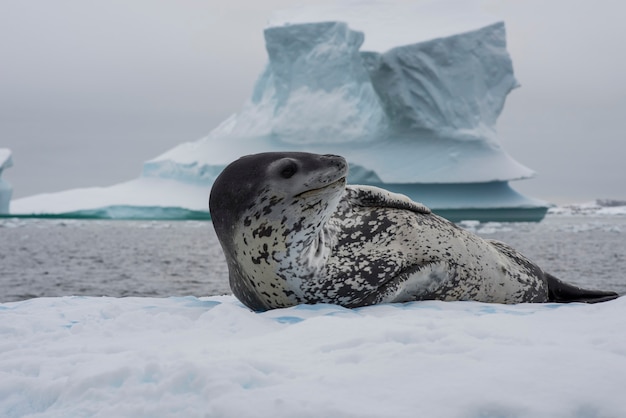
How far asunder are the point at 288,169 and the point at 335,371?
1.08 m

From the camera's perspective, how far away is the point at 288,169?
97.9 inches

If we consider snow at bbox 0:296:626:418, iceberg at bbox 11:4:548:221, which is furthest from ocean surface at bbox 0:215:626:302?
snow at bbox 0:296:626:418

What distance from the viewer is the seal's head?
249 centimetres

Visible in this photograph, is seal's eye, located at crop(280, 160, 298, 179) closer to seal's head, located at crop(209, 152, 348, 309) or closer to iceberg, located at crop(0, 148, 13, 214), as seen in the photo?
seal's head, located at crop(209, 152, 348, 309)

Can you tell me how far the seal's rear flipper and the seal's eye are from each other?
1741mm

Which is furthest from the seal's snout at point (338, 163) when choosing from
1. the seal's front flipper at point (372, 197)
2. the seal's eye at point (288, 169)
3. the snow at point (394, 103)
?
the snow at point (394, 103)

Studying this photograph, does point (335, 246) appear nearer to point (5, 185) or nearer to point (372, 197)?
point (372, 197)

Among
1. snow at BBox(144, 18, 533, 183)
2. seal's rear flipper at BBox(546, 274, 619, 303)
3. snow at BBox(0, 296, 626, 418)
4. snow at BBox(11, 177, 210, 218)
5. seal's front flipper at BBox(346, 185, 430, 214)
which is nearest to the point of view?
snow at BBox(0, 296, 626, 418)

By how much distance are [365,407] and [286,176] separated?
1261mm

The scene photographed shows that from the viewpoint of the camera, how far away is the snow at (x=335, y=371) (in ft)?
4.51

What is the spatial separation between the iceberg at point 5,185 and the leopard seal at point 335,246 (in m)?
27.3

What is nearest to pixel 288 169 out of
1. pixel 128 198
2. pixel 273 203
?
pixel 273 203

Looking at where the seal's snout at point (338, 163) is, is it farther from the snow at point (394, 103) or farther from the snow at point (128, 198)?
the snow at point (128, 198)

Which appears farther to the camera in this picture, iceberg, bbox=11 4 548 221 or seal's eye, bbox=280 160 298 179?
iceberg, bbox=11 4 548 221
